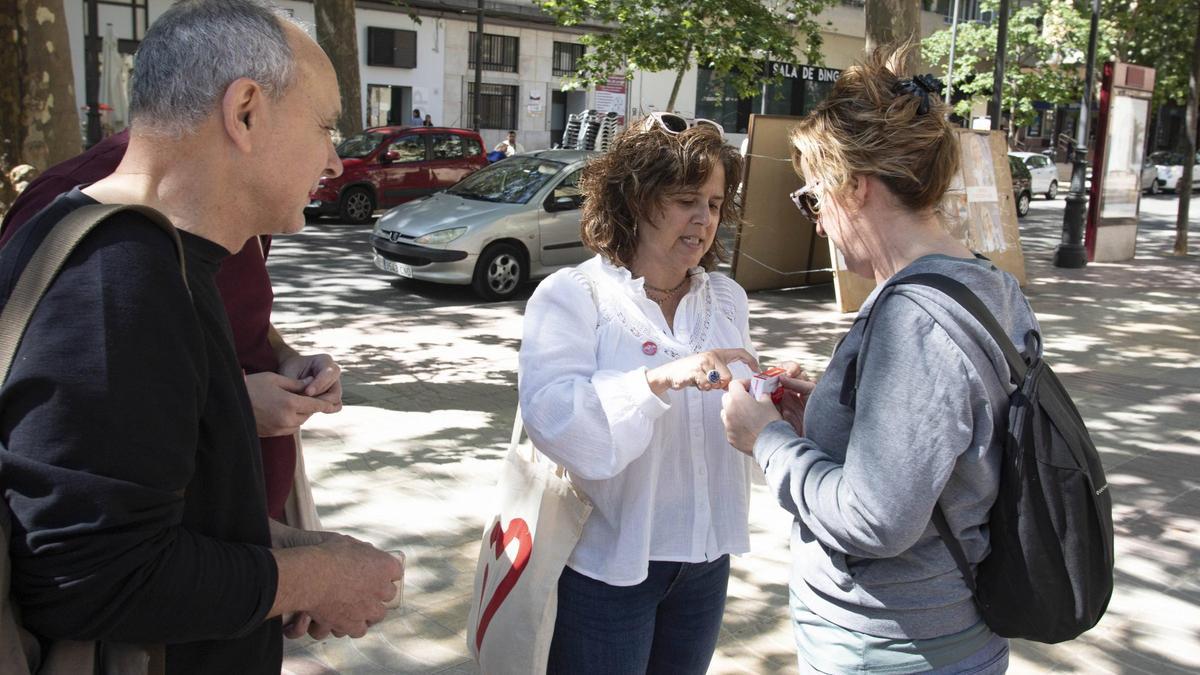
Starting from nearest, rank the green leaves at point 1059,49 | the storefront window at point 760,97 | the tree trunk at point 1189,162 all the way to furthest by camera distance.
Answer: the tree trunk at point 1189,162 → the green leaves at point 1059,49 → the storefront window at point 760,97

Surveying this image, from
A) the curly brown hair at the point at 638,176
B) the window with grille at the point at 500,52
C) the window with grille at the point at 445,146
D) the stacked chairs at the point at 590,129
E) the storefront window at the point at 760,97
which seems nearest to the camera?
the curly brown hair at the point at 638,176

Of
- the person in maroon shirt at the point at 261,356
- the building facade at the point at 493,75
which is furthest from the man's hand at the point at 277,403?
the building facade at the point at 493,75

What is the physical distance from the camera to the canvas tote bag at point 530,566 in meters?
2.30

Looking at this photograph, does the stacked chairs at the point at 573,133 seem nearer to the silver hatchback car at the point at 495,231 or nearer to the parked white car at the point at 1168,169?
the silver hatchback car at the point at 495,231

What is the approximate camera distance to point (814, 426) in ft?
6.27

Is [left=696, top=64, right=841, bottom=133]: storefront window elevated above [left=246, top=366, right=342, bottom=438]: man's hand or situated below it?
above

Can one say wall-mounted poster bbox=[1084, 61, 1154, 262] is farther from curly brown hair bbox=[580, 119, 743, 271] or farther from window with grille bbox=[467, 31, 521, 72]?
window with grille bbox=[467, 31, 521, 72]

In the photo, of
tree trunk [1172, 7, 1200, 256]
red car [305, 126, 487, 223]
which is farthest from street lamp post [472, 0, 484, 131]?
tree trunk [1172, 7, 1200, 256]

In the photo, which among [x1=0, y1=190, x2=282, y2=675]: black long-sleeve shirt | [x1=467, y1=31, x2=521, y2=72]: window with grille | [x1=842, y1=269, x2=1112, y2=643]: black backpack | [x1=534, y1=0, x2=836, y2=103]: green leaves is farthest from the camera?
[x1=467, y1=31, x2=521, y2=72]: window with grille

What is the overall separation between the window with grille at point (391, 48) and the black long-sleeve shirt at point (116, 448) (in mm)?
32868

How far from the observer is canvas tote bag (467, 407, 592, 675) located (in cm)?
230

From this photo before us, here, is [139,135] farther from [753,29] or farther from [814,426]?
[753,29]

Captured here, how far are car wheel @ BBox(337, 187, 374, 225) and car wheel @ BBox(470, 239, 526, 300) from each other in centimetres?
747

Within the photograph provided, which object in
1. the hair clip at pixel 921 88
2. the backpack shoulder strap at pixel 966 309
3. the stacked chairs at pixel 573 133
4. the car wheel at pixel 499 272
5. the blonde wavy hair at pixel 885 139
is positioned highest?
the stacked chairs at pixel 573 133
